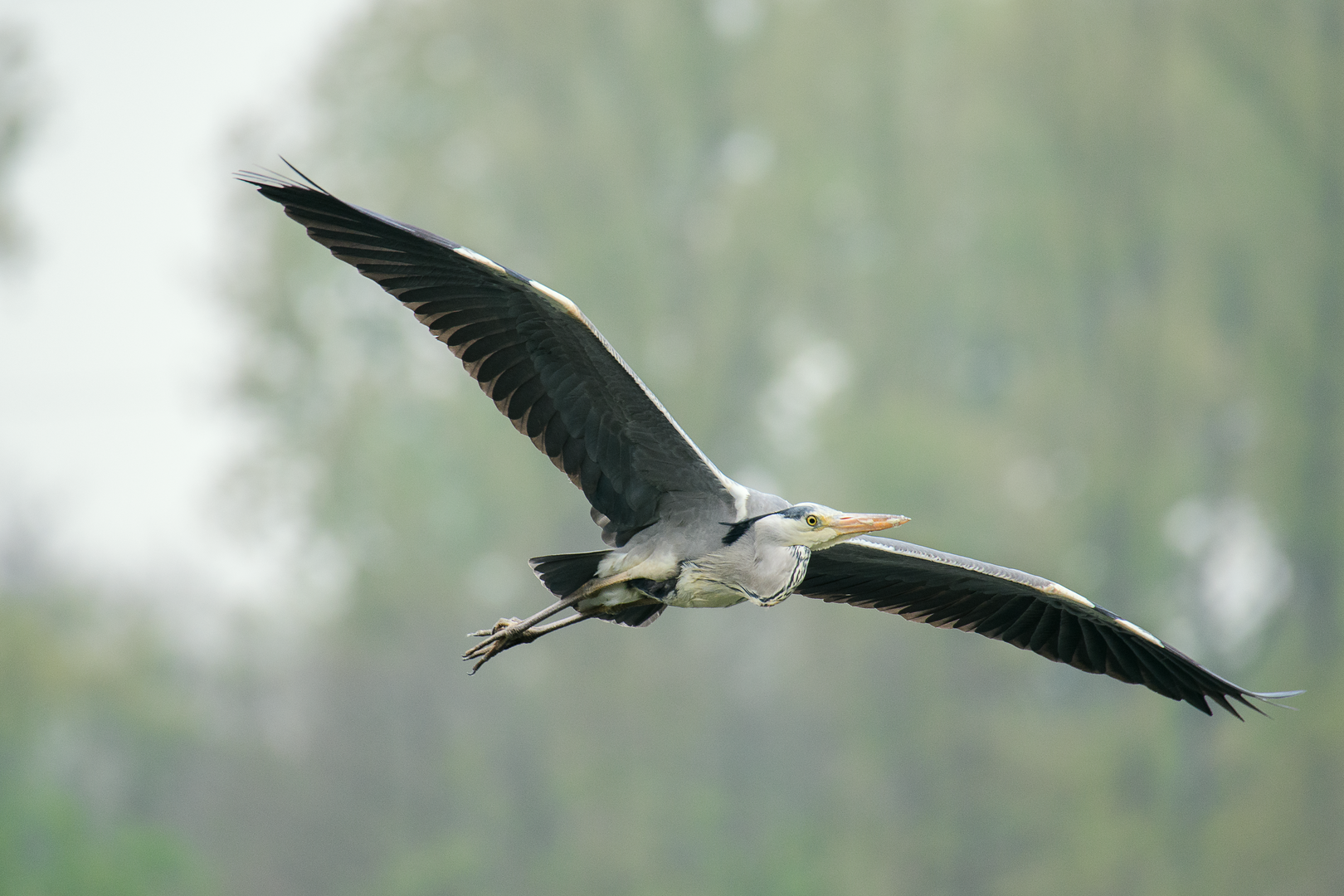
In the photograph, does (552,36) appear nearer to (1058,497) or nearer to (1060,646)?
(1058,497)

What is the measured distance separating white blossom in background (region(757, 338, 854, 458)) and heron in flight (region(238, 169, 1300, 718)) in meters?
24.1

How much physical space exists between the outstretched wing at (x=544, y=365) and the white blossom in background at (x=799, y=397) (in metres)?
24.3

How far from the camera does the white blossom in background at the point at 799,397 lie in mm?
32688

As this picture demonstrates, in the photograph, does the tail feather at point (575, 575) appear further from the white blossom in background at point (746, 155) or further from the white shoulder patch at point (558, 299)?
the white blossom in background at point (746, 155)

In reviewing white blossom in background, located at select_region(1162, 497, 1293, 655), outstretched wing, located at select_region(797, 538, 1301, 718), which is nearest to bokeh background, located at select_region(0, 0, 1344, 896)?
white blossom in background, located at select_region(1162, 497, 1293, 655)

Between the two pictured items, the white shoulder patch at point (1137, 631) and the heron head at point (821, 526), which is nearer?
the heron head at point (821, 526)

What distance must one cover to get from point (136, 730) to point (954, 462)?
16.5m

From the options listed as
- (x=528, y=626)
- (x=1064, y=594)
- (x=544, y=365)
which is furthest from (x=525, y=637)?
(x=1064, y=594)

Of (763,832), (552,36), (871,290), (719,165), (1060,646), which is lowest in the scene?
(1060,646)

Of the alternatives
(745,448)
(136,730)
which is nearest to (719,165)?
(745,448)

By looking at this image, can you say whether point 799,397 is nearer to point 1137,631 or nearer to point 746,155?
point 746,155

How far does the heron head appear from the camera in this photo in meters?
7.59

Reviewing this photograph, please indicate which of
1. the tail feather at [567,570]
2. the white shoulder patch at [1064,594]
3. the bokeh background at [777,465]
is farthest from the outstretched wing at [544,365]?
the bokeh background at [777,465]

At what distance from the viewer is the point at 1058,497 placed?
104 ft
